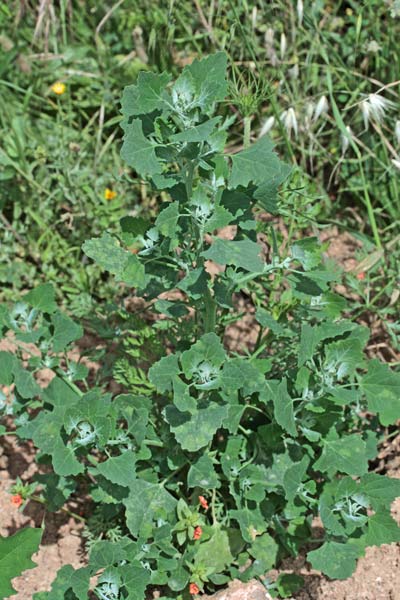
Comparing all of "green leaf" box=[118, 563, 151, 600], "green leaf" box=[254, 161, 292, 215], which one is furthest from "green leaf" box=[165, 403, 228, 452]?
"green leaf" box=[254, 161, 292, 215]

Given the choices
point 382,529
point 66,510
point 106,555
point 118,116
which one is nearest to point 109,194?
point 118,116

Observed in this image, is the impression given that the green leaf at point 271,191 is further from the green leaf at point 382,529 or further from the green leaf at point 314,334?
the green leaf at point 382,529

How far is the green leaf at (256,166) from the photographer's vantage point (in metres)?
1.89

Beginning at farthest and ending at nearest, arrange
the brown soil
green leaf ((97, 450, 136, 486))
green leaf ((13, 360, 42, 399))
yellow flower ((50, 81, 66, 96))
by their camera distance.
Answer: yellow flower ((50, 81, 66, 96)), the brown soil, green leaf ((13, 360, 42, 399)), green leaf ((97, 450, 136, 486))

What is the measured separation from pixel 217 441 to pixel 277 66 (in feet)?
4.89

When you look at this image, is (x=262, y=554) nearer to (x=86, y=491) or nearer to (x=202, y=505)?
(x=202, y=505)

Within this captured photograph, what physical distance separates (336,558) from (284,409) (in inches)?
18.4

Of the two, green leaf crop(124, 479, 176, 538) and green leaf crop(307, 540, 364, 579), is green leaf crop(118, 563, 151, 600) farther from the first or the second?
green leaf crop(307, 540, 364, 579)

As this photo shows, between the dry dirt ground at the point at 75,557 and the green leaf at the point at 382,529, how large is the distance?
0.92 feet

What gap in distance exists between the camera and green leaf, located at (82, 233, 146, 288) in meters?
2.06

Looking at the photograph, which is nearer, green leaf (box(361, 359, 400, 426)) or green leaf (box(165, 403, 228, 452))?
green leaf (box(165, 403, 228, 452))

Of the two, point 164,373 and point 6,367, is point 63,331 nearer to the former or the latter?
point 6,367

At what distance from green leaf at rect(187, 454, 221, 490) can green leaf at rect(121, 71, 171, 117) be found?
39.5 inches

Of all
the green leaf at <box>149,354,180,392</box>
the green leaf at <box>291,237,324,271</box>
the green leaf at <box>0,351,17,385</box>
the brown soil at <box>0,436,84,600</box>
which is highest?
the green leaf at <box>291,237,324,271</box>
